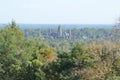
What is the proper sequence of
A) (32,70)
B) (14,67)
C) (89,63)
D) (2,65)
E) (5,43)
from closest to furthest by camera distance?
(89,63) < (32,70) < (14,67) < (2,65) < (5,43)

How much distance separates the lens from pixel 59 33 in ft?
598

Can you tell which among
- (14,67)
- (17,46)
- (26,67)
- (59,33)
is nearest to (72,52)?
(26,67)

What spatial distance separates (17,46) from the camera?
130 ft

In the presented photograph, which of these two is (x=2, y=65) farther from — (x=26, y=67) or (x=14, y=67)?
(x=26, y=67)

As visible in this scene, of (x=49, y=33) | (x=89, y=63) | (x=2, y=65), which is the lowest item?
(x=49, y=33)

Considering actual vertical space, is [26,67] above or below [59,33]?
above

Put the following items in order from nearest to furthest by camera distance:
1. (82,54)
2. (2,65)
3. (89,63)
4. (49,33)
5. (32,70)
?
(89,63)
(82,54)
(32,70)
(2,65)
(49,33)

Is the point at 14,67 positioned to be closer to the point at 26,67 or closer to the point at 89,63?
the point at 26,67

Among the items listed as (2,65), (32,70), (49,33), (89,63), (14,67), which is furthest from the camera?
(49,33)

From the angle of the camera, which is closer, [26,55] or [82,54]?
[82,54]

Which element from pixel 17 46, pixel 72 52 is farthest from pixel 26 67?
pixel 17 46

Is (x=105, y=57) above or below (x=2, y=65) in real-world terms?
above

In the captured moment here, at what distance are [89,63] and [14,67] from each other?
930 cm

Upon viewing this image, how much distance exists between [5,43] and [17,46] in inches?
76.8
